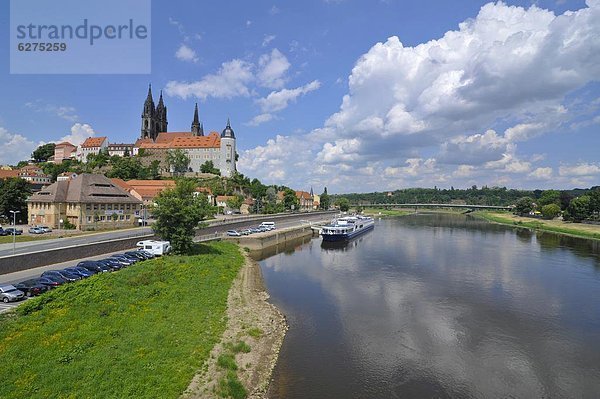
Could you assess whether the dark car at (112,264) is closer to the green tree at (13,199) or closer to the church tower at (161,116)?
the green tree at (13,199)

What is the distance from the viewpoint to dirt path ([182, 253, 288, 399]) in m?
16.8

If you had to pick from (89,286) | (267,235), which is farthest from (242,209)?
(89,286)

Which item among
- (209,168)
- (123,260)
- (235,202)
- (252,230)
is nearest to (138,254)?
(123,260)

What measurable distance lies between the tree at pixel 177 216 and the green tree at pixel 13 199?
33.6 m

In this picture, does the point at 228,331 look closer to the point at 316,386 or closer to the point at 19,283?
the point at 316,386

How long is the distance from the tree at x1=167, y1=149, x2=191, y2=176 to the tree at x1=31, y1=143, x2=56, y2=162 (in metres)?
61.2

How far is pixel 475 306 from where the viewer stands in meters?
31.1

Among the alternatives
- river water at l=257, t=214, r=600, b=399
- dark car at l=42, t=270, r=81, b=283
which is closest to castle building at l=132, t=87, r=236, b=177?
river water at l=257, t=214, r=600, b=399

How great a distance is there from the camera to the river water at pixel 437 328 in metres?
18.6

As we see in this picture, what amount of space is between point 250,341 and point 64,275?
52.0 feet

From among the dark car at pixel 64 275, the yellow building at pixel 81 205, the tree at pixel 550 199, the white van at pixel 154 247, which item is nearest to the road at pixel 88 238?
the white van at pixel 154 247

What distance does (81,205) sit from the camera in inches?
1975

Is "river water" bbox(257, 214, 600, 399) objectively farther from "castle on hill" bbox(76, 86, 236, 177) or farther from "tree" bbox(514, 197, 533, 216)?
"tree" bbox(514, 197, 533, 216)

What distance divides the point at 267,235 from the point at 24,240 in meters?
35.8
